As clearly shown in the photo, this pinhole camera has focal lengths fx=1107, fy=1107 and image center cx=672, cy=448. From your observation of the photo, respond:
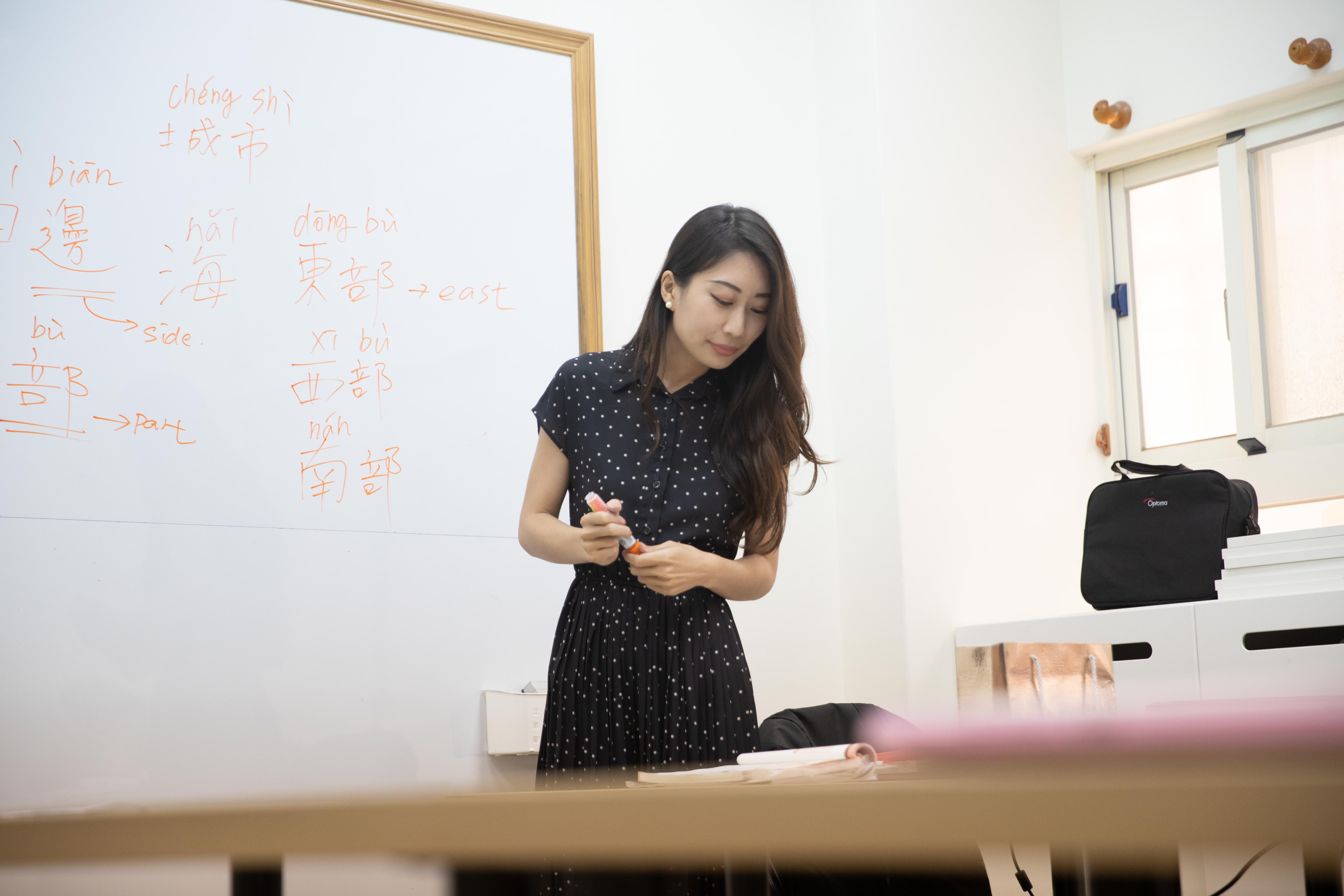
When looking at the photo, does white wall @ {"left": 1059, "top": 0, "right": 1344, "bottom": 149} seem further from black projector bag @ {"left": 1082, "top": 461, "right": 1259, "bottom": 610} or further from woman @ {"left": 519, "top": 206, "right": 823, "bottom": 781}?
woman @ {"left": 519, "top": 206, "right": 823, "bottom": 781}

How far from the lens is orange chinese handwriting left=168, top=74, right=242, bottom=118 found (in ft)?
6.35

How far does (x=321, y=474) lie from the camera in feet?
6.45

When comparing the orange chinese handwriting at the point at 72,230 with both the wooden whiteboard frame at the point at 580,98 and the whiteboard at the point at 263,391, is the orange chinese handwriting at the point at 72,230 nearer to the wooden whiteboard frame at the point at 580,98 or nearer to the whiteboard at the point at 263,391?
the whiteboard at the point at 263,391

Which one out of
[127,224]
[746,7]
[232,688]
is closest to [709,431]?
[232,688]

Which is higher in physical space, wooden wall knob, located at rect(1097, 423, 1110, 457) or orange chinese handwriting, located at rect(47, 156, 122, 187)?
orange chinese handwriting, located at rect(47, 156, 122, 187)

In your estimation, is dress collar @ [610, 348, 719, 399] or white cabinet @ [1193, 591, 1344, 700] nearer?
dress collar @ [610, 348, 719, 399]

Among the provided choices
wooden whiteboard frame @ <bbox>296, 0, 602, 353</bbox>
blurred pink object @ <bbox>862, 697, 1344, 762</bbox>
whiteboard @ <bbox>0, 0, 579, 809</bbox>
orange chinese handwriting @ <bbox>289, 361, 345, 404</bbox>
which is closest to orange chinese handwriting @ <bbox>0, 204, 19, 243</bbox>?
whiteboard @ <bbox>0, 0, 579, 809</bbox>

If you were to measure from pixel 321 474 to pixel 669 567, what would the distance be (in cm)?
90

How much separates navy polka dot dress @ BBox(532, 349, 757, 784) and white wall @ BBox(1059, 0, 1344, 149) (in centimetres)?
178

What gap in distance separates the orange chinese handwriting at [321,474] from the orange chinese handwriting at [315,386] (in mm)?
77

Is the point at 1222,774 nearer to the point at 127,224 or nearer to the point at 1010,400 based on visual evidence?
the point at 127,224

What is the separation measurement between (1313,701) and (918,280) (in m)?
2.45

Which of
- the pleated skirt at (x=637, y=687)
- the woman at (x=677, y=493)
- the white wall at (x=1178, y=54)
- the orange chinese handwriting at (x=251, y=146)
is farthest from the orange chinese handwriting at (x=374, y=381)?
the white wall at (x=1178, y=54)

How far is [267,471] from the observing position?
192 cm
